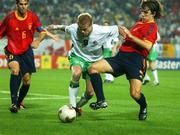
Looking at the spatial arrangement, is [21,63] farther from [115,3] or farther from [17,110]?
[115,3]

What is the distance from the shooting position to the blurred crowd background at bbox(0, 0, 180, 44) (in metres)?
36.3

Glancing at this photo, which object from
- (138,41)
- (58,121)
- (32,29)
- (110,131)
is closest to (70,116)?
(58,121)

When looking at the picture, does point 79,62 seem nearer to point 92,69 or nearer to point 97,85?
point 92,69

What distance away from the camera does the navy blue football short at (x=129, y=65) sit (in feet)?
31.3

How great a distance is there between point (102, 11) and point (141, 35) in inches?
1094

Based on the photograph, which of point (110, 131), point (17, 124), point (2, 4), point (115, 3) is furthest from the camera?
point (115, 3)

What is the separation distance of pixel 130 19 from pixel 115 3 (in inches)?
62.2

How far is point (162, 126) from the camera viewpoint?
8758 millimetres

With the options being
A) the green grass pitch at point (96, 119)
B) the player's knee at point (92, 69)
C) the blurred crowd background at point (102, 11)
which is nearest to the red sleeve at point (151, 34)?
the player's knee at point (92, 69)

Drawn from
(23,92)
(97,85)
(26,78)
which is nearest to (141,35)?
(97,85)

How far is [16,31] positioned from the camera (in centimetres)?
1070

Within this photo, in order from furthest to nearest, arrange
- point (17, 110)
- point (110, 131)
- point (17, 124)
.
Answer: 1. point (17, 110)
2. point (17, 124)
3. point (110, 131)

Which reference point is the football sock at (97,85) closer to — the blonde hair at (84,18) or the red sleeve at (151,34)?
the blonde hair at (84,18)

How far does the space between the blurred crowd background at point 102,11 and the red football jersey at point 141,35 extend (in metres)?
25.9
